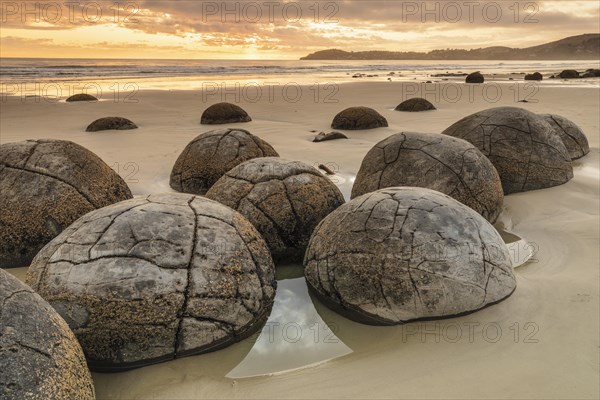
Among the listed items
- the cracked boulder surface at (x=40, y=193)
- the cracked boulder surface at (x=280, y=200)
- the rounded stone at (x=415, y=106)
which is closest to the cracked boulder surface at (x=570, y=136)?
the cracked boulder surface at (x=280, y=200)

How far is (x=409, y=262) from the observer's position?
127 inches

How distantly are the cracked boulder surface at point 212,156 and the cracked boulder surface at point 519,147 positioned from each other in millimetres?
2839

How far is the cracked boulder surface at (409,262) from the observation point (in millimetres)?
3238

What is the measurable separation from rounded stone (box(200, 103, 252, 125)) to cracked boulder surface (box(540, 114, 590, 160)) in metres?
7.95

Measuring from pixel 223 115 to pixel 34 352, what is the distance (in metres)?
12.1

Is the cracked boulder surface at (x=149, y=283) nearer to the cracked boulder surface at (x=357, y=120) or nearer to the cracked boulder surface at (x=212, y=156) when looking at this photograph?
the cracked boulder surface at (x=212, y=156)

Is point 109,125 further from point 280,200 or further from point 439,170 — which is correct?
point 439,170

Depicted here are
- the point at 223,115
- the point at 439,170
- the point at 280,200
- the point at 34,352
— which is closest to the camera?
the point at 34,352

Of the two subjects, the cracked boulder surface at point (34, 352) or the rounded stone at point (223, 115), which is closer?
the cracked boulder surface at point (34, 352)

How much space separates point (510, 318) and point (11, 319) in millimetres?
2926

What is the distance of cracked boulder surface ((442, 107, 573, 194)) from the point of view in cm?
638

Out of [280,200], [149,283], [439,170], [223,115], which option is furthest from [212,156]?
[223,115]

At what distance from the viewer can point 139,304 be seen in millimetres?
2805

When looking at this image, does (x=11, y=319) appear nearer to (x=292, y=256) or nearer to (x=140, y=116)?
(x=292, y=256)
